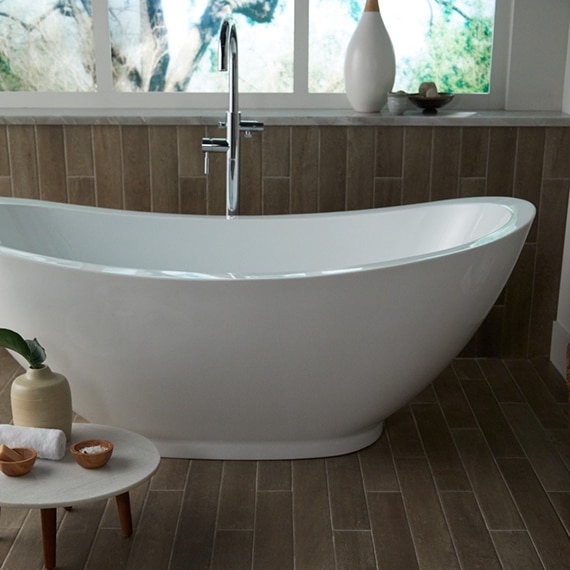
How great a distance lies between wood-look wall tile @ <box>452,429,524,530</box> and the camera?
2.19m

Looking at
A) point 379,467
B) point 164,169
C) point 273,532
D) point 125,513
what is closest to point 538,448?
point 379,467

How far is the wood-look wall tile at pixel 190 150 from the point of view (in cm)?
310

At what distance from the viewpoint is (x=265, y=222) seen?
9.56ft

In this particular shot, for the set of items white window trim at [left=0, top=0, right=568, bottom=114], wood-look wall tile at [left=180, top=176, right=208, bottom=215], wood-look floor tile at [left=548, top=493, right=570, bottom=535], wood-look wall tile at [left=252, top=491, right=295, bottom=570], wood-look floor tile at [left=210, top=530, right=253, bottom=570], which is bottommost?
→ wood-look floor tile at [left=210, top=530, right=253, bottom=570]

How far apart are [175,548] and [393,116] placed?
171 centimetres

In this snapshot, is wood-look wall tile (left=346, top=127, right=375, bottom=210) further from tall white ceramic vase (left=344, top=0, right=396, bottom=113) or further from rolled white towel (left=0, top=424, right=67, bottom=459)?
rolled white towel (left=0, top=424, right=67, bottom=459)

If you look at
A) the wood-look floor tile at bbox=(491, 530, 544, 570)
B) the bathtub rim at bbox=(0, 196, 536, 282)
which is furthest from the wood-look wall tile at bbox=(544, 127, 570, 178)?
the wood-look floor tile at bbox=(491, 530, 544, 570)

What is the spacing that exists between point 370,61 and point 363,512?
167cm

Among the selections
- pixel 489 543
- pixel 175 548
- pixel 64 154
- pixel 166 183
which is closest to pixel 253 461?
pixel 175 548

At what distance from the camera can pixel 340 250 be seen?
291cm

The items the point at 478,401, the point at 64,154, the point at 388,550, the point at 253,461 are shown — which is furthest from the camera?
the point at 64,154

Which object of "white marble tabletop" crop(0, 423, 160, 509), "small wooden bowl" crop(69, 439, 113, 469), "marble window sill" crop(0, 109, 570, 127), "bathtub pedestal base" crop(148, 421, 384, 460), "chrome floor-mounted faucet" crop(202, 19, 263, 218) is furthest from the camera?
"marble window sill" crop(0, 109, 570, 127)

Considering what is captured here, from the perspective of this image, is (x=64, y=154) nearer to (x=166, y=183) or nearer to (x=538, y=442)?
(x=166, y=183)

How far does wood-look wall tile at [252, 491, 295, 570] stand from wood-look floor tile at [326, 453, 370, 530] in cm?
12
